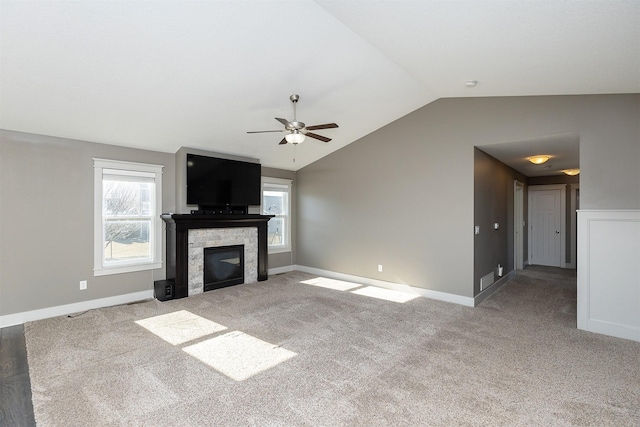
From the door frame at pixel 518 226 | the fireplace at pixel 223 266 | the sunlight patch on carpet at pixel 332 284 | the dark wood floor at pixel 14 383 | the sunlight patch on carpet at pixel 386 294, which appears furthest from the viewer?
the door frame at pixel 518 226

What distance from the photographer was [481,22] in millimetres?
2463

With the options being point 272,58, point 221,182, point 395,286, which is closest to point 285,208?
point 221,182

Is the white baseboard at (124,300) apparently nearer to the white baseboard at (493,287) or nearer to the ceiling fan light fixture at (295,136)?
the white baseboard at (493,287)

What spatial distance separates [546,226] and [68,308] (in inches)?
391

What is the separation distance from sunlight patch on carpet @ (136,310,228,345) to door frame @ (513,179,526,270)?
6459mm

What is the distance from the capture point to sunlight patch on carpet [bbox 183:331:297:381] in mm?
2712

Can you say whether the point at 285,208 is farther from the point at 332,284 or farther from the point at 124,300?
the point at 124,300

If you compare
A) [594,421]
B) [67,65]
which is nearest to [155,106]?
[67,65]

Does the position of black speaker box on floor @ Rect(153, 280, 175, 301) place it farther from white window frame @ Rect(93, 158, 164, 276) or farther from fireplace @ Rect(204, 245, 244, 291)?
fireplace @ Rect(204, 245, 244, 291)

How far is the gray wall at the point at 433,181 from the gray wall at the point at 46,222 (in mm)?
3860

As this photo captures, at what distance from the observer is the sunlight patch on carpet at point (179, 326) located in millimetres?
3430

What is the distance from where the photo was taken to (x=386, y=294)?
5184mm

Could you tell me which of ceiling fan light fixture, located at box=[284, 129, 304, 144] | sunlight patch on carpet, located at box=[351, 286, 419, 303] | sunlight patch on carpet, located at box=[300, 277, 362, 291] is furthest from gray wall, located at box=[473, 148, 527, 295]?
ceiling fan light fixture, located at box=[284, 129, 304, 144]

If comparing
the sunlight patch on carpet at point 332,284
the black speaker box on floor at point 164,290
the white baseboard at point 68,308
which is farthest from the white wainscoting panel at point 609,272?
the white baseboard at point 68,308
